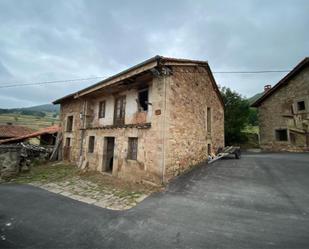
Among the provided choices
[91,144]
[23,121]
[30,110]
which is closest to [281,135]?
[91,144]

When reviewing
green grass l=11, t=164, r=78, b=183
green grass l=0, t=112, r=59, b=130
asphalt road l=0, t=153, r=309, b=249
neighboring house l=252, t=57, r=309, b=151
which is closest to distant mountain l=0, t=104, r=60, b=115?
green grass l=0, t=112, r=59, b=130

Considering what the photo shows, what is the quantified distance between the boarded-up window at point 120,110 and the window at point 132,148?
1.76 metres

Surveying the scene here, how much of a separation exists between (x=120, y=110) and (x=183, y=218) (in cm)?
712

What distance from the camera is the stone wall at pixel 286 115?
12266mm

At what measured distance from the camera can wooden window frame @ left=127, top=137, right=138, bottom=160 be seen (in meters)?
7.96

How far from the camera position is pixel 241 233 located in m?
3.29

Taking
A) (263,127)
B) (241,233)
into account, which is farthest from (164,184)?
(263,127)

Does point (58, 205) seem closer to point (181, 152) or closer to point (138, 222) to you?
point (138, 222)

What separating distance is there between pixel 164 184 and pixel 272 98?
13646mm

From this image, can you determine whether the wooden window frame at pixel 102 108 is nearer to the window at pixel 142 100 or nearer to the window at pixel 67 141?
the window at pixel 142 100

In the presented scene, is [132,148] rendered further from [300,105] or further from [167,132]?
[300,105]

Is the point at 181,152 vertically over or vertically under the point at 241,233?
over

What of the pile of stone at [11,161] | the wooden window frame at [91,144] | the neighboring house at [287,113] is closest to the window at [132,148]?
the wooden window frame at [91,144]

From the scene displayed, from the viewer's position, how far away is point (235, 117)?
1962 cm
